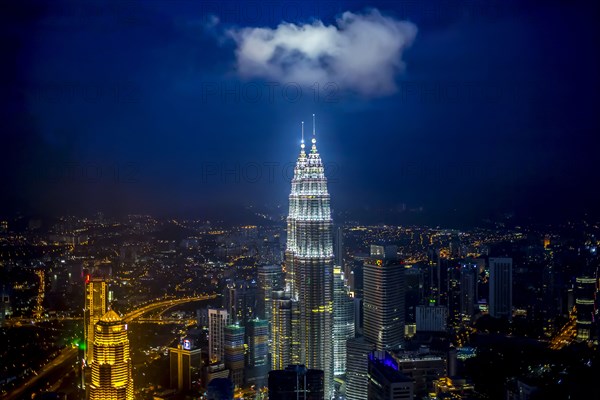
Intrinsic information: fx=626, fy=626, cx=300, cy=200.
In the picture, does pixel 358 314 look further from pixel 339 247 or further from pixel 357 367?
pixel 357 367

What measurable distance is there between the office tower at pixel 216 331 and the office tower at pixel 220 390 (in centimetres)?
92

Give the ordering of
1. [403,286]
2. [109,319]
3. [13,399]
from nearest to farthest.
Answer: [13,399] → [109,319] → [403,286]

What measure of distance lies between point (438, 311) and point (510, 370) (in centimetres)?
139

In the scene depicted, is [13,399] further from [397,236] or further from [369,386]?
[397,236]

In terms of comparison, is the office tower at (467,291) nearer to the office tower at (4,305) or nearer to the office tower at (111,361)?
the office tower at (111,361)

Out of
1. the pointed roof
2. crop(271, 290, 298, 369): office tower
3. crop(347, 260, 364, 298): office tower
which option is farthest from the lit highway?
the pointed roof

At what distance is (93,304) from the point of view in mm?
5512

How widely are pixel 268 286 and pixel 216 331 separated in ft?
2.26

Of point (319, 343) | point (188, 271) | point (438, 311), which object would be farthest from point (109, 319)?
point (438, 311)

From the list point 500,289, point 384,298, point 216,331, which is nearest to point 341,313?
point 384,298

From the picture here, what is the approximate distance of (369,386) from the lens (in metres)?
5.12

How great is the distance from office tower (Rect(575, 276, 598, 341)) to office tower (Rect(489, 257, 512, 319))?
2.55 feet

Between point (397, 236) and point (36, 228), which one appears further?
point (397, 236)

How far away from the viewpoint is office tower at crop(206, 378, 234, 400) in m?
4.59
